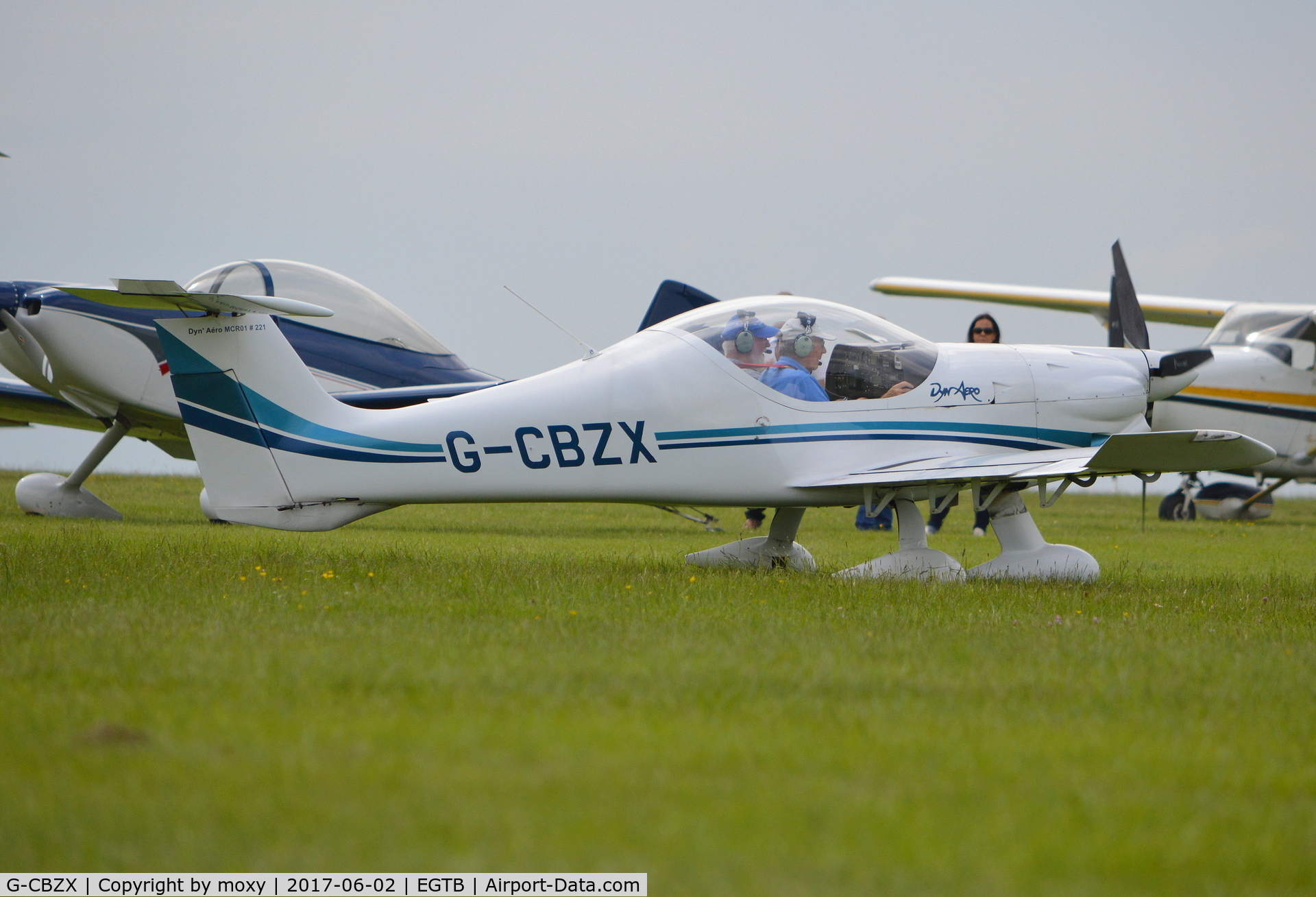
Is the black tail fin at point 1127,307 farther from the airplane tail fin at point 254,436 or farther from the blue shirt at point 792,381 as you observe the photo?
the airplane tail fin at point 254,436

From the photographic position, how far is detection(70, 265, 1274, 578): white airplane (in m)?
6.90

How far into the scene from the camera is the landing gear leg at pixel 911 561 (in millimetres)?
7160

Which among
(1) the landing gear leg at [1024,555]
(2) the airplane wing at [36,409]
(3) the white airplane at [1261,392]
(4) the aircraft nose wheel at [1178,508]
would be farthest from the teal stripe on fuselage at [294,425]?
(4) the aircraft nose wheel at [1178,508]

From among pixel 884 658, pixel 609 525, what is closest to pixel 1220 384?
pixel 609 525

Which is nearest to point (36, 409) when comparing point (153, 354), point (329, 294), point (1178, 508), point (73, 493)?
point (73, 493)

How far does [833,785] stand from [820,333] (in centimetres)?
485

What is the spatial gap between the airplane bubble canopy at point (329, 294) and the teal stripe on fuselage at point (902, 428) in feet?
18.5

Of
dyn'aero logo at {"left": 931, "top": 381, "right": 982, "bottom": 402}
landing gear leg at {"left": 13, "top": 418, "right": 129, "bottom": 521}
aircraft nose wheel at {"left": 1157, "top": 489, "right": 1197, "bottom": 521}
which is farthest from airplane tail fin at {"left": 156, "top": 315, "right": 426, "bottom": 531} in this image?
aircraft nose wheel at {"left": 1157, "top": 489, "right": 1197, "bottom": 521}

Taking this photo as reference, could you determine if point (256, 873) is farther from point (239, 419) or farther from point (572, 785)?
point (239, 419)

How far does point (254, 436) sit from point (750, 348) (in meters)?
3.18

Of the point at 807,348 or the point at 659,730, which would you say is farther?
the point at 807,348

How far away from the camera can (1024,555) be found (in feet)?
24.6

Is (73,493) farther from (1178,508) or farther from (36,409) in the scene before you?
(1178,508)

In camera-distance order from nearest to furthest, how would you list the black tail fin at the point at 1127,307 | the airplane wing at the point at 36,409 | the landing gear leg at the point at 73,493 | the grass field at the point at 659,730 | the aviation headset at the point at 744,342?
the grass field at the point at 659,730
the aviation headset at the point at 744,342
the black tail fin at the point at 1127,307
the landing gear leg at the point at 73,493
the airplane wing at the point at 36,409
